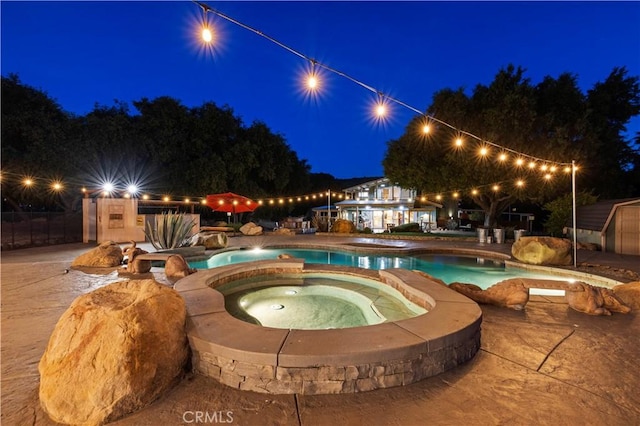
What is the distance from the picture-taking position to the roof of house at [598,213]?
9402 millimetres

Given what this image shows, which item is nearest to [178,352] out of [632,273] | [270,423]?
[270,423]

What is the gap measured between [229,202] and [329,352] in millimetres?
13956

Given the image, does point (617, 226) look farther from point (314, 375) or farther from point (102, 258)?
point (102, 258)

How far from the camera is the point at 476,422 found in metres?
1.95

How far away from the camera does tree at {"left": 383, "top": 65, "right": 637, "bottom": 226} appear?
13.8 meters

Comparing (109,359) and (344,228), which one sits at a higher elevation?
(344,228)

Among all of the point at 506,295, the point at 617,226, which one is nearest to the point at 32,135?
the point at 506,295

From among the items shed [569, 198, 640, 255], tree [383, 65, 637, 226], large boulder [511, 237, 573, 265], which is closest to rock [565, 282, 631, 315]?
large boulder [511, 237, 573, 265]

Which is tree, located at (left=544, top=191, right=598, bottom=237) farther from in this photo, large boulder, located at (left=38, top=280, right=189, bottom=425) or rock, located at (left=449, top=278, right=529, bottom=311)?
large boulder, located at (left=38, top=280, right=189, bottom=425)

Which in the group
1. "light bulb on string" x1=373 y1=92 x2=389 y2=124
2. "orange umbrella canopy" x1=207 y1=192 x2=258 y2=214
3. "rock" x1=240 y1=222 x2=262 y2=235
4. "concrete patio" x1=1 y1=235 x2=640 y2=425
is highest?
"light bulb on string" x1=373 y1=92 x2=389 y2=124

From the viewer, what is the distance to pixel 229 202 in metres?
15.3

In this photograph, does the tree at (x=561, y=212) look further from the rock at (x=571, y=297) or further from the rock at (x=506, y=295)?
the rock at (x=506, y=295)

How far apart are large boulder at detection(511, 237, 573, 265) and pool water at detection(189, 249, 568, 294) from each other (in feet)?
1.68

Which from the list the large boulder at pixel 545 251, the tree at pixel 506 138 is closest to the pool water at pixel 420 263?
the large boulder at pixel 545 251
